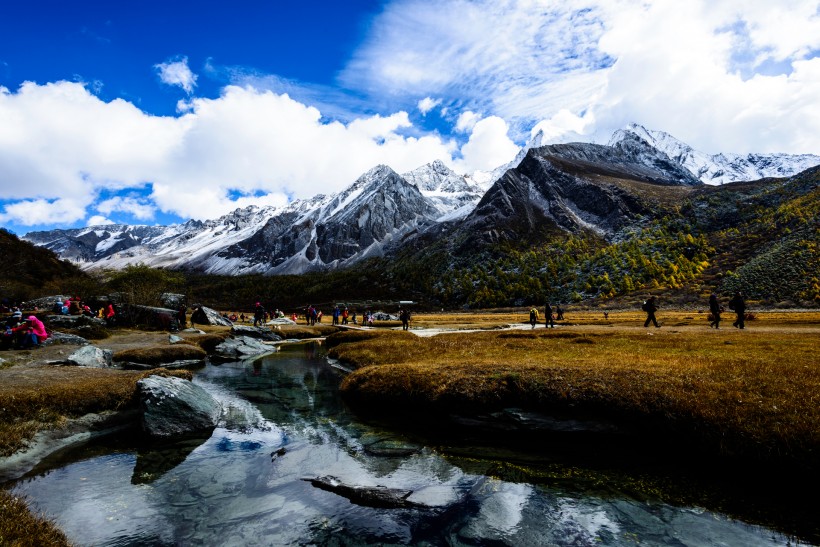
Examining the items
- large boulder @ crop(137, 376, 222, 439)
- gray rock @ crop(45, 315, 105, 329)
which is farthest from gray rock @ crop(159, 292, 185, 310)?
large boulder @ crop(137, 376, 222, 439)

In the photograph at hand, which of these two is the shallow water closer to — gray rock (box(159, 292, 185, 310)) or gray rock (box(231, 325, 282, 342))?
gray rock (box(231, 325, 282, 342))

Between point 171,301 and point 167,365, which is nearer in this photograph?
point 167,365

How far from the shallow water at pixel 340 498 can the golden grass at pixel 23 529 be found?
36.5 inches

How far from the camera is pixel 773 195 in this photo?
500 feet

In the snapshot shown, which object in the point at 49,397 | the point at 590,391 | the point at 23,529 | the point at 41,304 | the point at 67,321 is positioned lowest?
the point at 23,529

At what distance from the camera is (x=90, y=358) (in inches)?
1070

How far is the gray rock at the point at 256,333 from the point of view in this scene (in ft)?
186

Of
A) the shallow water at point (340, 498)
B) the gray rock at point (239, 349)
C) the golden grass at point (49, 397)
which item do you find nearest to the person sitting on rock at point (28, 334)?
the golden grass at point (49, 397)

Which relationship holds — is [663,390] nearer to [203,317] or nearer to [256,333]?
[256,333]

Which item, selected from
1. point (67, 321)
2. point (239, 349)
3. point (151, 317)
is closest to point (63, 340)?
point (67, 321)

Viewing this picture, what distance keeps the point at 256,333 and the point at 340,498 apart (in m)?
51.7

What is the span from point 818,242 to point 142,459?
145m

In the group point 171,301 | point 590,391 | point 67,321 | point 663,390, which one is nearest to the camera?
point 663,390

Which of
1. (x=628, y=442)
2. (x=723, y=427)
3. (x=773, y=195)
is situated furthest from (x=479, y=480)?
(x=773, y=195)
